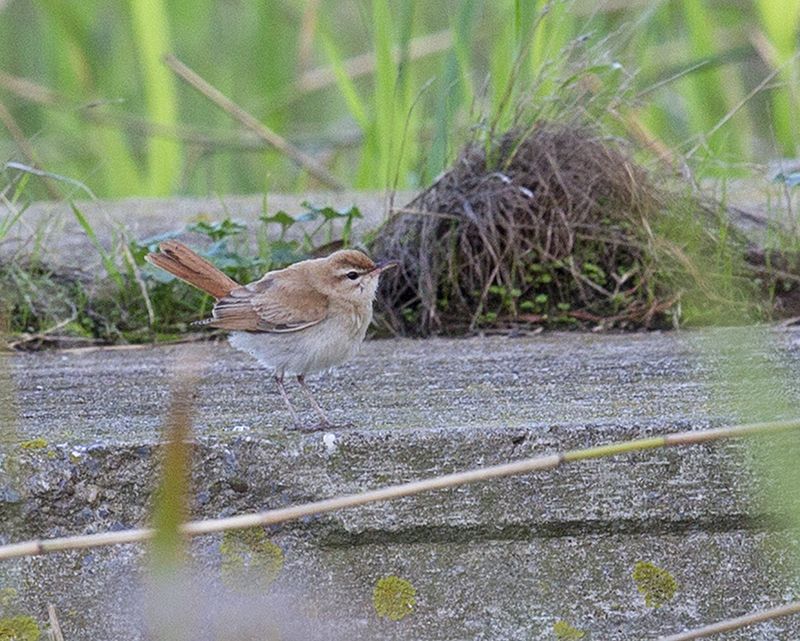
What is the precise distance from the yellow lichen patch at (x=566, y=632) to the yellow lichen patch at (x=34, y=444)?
0.83 metres

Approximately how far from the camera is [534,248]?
11.3ft

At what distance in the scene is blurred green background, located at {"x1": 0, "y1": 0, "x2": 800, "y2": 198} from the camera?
4.64 m

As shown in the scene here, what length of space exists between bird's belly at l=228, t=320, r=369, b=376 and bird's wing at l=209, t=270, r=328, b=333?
0.07ft

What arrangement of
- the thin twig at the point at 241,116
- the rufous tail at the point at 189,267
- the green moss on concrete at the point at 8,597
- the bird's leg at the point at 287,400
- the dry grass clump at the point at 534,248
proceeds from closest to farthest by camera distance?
1. the green moss on concrete at the point at 8,597
2. the bird's leg at the point at 287,400
3. the rufous tail at the point at 189,267
4. the dry grass clump at the point at 534,248
5. the thin twig at the point at 241,116

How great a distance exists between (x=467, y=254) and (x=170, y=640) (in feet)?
7.27

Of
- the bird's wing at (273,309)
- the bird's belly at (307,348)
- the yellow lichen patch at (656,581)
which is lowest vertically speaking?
the yellow lichen patch at (656,581)

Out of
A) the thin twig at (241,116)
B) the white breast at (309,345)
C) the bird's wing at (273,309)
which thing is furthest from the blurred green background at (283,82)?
the white breast at (309,345)

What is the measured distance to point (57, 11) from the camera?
5.57 metres

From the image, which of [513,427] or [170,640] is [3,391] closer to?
[170,640]

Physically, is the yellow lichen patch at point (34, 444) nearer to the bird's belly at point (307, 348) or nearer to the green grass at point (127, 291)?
the bird's belly at point (307, 348)

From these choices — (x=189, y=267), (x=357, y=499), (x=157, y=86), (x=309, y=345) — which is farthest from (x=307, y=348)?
(x=157, y=86)

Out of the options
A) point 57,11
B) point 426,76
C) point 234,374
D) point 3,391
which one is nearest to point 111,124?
point 57,11

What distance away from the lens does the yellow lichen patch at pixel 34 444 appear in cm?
208

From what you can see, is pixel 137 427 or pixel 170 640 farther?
pixel 137 427
